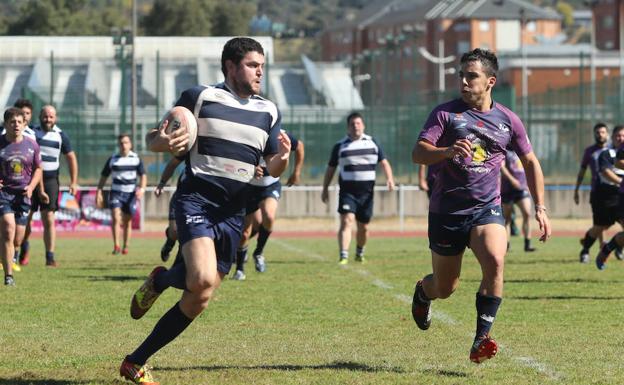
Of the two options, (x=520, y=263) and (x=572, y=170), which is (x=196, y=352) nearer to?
(x=520, y=263)

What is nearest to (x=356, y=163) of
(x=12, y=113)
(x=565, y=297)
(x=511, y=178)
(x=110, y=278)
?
(x=511, y=178)

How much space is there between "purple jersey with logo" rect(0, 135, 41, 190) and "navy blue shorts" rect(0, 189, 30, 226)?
0.08 m

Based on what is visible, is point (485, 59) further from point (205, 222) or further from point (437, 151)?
point (205, 222)

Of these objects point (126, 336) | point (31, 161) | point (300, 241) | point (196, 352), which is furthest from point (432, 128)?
point (300, 241)

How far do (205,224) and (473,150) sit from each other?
1980 millimetres

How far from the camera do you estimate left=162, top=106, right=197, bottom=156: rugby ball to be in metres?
7.51

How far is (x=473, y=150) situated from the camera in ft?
28.5

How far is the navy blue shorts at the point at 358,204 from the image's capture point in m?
18.6

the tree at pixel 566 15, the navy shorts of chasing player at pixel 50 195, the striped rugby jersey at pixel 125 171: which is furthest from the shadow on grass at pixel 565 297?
the tree at pixel 566 15

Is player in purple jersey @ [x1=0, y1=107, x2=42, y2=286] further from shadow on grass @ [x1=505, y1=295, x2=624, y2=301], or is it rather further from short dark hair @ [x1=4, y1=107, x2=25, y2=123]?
shadow on grass @ [x1=505, y1=295, x2=624, y2=301]

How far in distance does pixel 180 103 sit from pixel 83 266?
11.1m

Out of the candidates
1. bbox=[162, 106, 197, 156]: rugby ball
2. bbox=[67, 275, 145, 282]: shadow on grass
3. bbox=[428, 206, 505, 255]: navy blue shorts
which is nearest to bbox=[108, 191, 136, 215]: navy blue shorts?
bbox=[67, 275, 145, 282]: shadow on grass

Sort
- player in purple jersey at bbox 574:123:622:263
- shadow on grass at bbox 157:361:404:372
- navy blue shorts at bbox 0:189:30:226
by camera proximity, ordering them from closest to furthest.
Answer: shadow on grass at bbox 157:361:404:372 → navy blue shorts at bbox 0:189:30:226 → player in purple jersey at bbox 574:123:622:263

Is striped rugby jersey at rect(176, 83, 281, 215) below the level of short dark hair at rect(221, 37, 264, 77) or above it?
below
